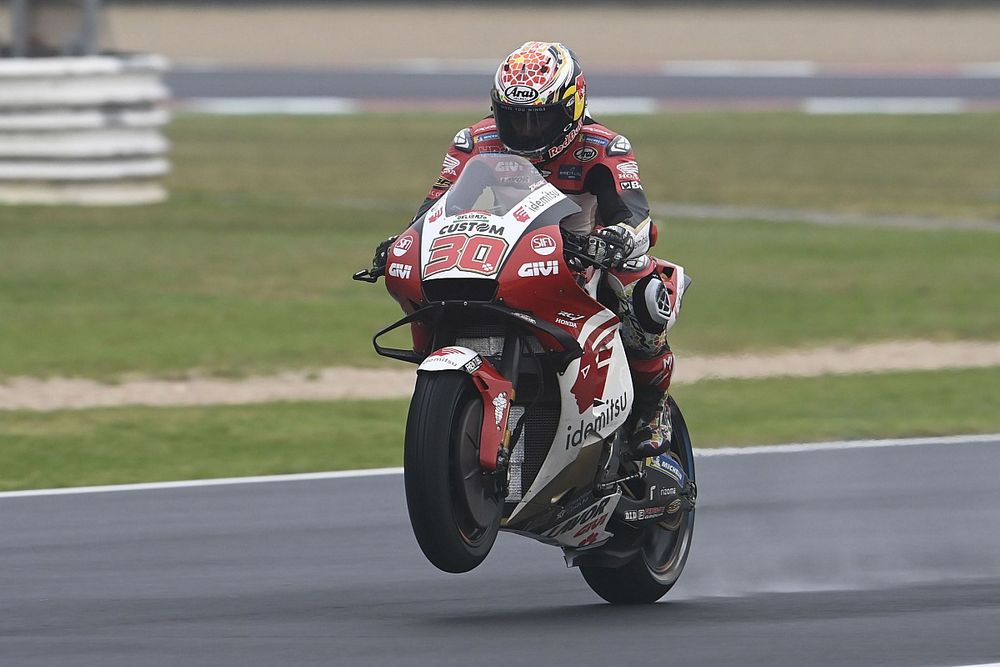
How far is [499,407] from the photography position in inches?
235

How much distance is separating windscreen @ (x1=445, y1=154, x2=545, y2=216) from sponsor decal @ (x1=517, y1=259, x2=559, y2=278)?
23cm

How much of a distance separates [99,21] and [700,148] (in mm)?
11808

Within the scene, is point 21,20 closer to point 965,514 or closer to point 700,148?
point 700,148

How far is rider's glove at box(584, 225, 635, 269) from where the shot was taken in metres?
6.37

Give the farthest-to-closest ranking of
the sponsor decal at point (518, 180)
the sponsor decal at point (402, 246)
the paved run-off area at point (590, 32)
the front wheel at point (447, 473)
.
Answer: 1. the paved run-off area at point (590, 32)
2. the sponsor decal at point (518, 180)
3. the sponsor decal at point (402, 246)
4. the front wheel at point (447, 473)

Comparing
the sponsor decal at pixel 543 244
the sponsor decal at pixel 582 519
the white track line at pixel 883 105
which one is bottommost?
the white track line at pixel 883 105

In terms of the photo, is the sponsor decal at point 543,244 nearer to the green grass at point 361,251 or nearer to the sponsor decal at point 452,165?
the sponsor decal at point 452,165

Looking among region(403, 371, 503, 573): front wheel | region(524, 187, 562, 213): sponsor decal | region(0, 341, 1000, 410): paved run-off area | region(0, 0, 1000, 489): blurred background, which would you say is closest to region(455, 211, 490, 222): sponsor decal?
region(524, 187, 562, 213): sponsor decal

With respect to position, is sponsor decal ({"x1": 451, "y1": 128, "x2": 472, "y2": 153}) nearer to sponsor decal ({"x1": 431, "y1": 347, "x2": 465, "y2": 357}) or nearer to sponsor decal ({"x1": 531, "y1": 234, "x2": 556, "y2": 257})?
sponsor decal ({"x1": 531, "y1": 234, "x2": 556, "y2": 257})

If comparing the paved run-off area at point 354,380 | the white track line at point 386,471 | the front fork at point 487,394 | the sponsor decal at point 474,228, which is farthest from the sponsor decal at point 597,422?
the paved run-off area at point 354,380

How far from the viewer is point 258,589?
7023 millimetres

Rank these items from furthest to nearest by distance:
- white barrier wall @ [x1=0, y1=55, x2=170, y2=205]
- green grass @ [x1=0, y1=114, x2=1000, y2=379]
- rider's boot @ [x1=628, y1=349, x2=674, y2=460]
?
1. white barrier wall @ [x1=0, y1=55, x2=170, y2=205]
2. green grass @ [x1=0, y1=114, x2=1000, y2=379]
3. rider's boot @ [x1=628, y1=349, x2=674, y2=460]

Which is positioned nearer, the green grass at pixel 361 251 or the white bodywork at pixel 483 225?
the white bodywork at pixel 483 225

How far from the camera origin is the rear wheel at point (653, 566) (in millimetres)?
7078
